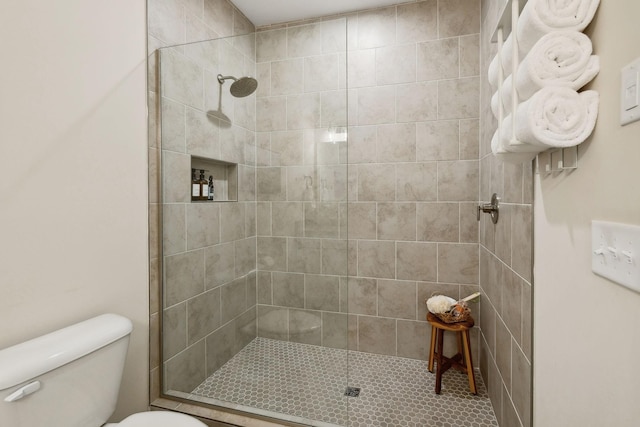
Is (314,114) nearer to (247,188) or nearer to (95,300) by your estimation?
(247,188)

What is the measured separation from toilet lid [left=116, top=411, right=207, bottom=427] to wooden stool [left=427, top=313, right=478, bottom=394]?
4.47ft

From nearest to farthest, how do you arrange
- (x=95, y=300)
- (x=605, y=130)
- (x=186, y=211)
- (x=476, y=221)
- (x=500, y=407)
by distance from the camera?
(x=605, y=130), (x=95, y=300), (x=500, y=407), (x=186, y=211), (x=476, y=221)

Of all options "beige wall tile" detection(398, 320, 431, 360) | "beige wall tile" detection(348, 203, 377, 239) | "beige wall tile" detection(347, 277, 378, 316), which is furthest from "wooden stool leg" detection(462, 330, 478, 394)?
"beige wall tile" detection(348, 203, 377, 239)

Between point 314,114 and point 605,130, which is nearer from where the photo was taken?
point 605,130

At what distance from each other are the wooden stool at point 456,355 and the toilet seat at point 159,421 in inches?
53.6

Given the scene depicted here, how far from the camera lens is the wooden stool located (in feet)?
5.94

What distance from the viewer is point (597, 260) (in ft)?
2.37

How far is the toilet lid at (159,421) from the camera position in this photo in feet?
3.71

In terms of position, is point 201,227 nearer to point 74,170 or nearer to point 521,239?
point 74,170

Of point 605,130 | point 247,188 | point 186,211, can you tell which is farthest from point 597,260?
point 186,211

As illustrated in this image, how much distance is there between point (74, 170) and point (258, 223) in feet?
2.62

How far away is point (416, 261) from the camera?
7.17 feet

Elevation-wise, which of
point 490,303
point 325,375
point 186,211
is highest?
point 186,211

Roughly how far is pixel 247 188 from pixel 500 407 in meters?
1.70
